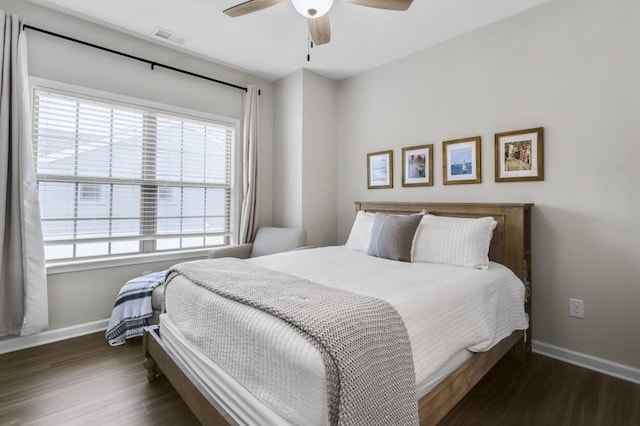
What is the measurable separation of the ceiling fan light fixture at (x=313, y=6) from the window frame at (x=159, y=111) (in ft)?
6.18

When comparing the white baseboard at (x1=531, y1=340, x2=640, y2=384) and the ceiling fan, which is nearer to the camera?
the ceiling fan

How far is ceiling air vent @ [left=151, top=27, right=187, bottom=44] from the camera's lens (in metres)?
2.86

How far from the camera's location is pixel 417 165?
318 cm

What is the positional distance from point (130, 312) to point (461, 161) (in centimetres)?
312

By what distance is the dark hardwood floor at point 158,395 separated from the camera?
5.52ft

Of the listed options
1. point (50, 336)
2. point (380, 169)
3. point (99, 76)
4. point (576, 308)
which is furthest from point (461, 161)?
point (50, 336)

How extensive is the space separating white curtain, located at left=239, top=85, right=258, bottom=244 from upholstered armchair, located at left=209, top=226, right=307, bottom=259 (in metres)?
0.19

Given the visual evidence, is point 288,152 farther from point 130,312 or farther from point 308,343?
point 308,343

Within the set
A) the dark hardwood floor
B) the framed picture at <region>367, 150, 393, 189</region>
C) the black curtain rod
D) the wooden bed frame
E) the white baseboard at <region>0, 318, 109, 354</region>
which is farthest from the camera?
the framed picture at <region>367, 150, 393, 189</region>

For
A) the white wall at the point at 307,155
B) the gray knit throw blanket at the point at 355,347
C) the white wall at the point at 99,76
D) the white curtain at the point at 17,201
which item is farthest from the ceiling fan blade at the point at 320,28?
the white curtain at the point at 17,201

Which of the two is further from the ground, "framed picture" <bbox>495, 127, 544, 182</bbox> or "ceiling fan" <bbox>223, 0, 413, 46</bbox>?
"ceiling fan" <bbox>223, 0, 413, 46</bbox>

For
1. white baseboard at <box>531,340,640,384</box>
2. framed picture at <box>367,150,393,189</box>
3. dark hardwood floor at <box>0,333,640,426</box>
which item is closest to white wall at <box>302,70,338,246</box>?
framed picture at <box>367,150,393,189</box>

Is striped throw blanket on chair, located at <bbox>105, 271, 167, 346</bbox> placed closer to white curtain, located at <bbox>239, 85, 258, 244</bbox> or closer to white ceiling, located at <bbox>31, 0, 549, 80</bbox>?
white curtain, located at <bbox>239, 85, 258, 244</bbox>

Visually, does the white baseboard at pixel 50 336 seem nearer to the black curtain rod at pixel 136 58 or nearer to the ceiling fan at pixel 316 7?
the black curtain rod at pixel 136 58
